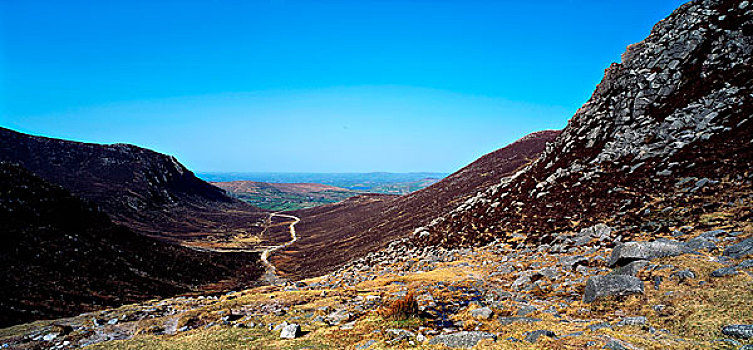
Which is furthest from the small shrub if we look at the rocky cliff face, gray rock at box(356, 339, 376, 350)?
the rocky cliff face

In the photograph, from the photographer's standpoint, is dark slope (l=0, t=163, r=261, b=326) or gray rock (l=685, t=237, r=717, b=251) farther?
dark slope (l=0, t=163, r=261, b=326)

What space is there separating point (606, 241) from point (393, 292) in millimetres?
11637

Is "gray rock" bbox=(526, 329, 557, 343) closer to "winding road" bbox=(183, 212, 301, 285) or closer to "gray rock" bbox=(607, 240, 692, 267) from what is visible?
"gray rock" bbox=(607, 240, 692, 267)

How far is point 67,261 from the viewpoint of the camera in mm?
26828

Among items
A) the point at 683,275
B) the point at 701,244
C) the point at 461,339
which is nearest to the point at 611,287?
the point at 683,275

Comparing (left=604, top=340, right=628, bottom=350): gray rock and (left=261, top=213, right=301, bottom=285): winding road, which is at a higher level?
(left=604, top=340, right=628, bottom=350): gray rock

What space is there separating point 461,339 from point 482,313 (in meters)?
2.63

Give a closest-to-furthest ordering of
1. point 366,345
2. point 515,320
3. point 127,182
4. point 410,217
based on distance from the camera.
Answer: point 366,345 < point 515,320 < point 410,217 < point 127,182

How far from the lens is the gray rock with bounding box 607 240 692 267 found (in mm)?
12469

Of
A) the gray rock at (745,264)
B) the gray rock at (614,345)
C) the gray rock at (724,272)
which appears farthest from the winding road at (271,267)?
the gray rock at (745,264)

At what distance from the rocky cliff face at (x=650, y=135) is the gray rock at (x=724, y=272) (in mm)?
6984

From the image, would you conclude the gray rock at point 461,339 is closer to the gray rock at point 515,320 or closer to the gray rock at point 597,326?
the gray rock at point 515,320

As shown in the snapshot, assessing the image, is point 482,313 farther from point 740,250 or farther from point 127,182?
point 127,182

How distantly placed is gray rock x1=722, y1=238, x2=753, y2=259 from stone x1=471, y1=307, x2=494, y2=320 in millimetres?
8400
